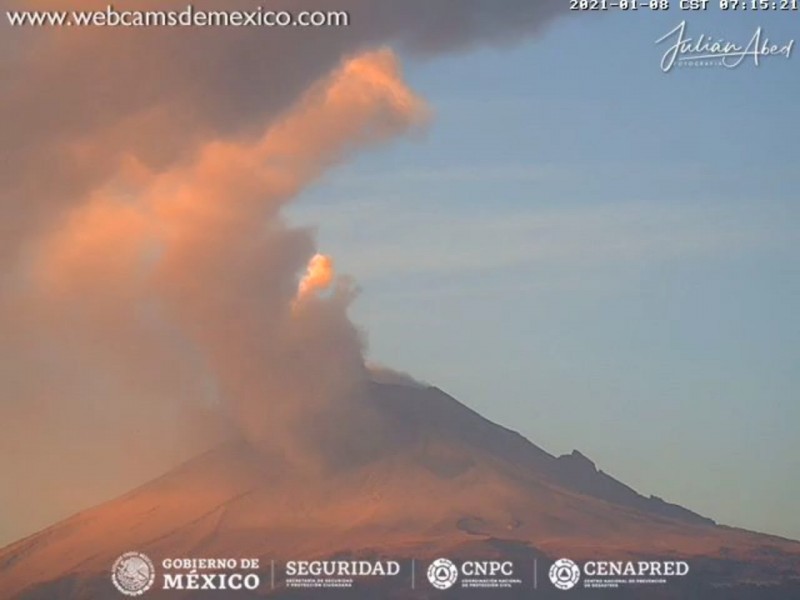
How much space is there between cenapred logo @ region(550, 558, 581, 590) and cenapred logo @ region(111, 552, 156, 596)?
1.76 m

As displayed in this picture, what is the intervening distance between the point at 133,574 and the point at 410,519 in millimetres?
1243

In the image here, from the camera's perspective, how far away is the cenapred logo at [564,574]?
8711 mm

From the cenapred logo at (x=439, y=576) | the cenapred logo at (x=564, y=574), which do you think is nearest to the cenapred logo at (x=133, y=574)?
the cenapred logo at (x=439, y=576)

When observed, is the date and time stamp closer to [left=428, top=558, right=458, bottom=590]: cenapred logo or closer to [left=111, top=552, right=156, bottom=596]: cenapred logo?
[left=428, top=558, right=458, bottom=590]: cenapred logo

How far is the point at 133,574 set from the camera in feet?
28.6

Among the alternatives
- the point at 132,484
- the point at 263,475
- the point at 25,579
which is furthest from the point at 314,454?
the point at 25,579

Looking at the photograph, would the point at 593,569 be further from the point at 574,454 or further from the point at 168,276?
the point at 168,276

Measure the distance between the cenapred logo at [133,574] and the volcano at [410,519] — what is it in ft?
0.13

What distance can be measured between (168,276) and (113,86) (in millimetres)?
871

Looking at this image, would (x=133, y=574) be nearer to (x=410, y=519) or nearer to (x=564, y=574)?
(x=410, y=519)

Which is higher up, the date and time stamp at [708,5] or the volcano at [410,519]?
the date and time stamp at [708,5]

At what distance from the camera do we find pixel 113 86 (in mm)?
8734

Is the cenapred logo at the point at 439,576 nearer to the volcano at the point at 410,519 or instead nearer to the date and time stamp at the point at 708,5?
the volcano at the point at 410,519
